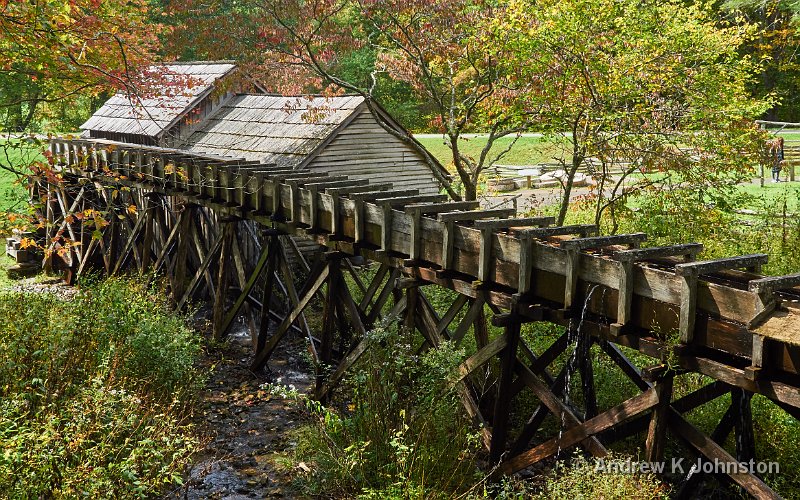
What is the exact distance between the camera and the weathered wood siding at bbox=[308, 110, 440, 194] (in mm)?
17703

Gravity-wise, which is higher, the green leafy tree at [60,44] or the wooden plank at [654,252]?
the green leafy tree at [60,44]

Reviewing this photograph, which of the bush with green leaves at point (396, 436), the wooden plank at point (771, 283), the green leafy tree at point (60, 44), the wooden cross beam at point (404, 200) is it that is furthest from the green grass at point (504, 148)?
the wooden plank at point (771, 283)

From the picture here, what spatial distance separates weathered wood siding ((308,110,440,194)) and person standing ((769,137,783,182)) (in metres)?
7.80

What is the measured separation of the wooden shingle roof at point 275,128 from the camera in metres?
17.3

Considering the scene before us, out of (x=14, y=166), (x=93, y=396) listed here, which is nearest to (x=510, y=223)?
(x=93, y=396)

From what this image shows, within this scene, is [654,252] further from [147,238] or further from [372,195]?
[147,238]

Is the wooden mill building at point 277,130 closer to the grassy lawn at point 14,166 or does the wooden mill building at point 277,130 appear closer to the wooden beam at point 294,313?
the grassy lawn at point 14,166

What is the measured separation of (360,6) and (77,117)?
103 ft

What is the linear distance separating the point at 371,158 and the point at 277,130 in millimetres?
2277

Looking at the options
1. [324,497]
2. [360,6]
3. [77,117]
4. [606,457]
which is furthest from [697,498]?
[77,117]

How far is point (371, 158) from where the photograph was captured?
1844 cm

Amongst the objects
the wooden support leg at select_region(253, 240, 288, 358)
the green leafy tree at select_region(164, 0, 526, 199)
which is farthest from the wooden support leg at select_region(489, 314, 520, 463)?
the green leafy tree at select_region(164, 0, 526, 199)

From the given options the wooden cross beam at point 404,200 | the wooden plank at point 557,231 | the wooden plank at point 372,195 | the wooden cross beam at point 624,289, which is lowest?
the wooden cross beam at point 624,289

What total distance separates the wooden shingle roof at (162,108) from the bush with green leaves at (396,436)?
12.2 meters
